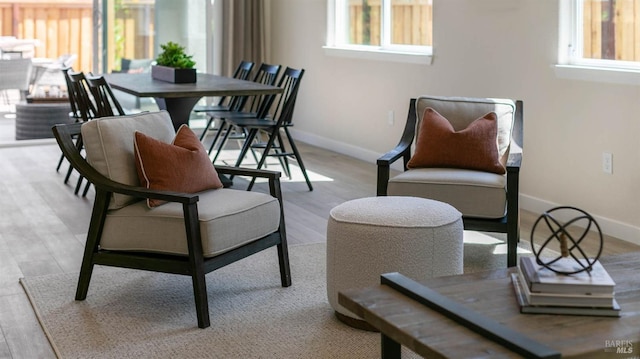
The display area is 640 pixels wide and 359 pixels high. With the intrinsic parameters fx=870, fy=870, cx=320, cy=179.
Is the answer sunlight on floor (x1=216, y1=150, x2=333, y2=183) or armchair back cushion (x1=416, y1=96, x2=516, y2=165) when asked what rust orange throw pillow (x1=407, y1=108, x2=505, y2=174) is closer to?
armchair back cushion (x1=416, y1=96, x2=516, y2=165)

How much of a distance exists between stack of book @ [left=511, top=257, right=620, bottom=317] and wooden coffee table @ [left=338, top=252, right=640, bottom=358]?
24 mm

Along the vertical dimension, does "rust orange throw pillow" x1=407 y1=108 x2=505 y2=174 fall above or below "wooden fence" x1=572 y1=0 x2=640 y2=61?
below

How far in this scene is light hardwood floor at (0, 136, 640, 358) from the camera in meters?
3.53

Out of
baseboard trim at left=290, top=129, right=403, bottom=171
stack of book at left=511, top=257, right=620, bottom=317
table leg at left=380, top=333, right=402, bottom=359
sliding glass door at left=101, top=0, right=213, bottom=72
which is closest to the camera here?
stack of book at left=511, top=257, right=620, bottom=317

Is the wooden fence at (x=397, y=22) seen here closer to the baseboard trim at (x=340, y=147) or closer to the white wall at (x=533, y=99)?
the white wall at (x=533, y=99)

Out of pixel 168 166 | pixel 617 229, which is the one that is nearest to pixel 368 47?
pixel 617 229

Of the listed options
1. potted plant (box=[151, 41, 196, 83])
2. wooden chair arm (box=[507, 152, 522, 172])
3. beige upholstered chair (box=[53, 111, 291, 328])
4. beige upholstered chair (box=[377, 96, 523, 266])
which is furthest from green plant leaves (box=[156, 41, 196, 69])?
wooden chair arm (box=[507, 152, 522, 172])

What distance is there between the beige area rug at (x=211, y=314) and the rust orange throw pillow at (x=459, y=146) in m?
0.51

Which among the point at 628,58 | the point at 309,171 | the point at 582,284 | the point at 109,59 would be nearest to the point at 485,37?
the point at 628,58

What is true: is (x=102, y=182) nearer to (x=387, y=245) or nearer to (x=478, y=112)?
(x=387, y=245)

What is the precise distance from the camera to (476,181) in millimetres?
4148

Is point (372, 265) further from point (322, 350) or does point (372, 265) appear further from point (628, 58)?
point (628, 58)

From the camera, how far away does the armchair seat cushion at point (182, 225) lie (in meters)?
3.42

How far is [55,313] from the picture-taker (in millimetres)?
3531
